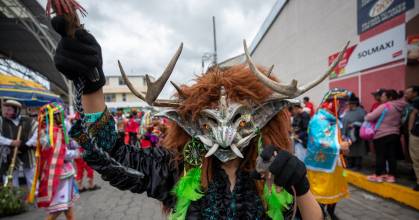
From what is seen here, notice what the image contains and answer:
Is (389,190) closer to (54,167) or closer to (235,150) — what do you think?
(235,150)

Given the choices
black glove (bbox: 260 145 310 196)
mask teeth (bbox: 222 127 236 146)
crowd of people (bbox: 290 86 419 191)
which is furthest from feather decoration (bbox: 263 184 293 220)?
crowd of people (bbox: 290 86 419 191)

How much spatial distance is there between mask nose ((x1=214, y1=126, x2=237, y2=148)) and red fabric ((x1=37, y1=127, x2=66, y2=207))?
9.80 feet

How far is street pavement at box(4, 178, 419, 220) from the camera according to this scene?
348 cm

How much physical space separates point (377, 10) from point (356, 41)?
921 millimetres

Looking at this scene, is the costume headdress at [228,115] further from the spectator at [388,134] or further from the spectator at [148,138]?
the spectator at [148,138]

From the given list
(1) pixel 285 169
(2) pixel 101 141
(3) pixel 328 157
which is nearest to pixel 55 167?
(2) pixel 101 141

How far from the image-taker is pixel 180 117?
137cm

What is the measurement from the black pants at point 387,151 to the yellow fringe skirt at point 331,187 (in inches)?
62.8

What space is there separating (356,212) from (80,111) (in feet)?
13.1

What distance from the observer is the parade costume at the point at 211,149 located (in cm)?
116

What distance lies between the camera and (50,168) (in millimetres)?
3307

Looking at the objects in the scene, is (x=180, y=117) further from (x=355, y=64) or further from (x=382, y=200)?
(x=355, y=64)

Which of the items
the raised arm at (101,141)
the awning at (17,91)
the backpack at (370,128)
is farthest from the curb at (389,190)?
the awning at (17,91)

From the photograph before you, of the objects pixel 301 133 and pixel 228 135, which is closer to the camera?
pixel 228 135
